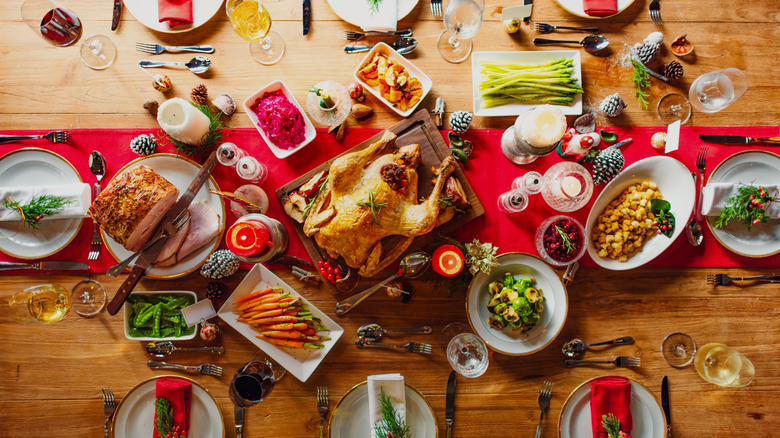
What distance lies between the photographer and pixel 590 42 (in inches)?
95.3

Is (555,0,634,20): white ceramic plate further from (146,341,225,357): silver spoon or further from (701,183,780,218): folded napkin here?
(146,341,225,357): silver spoon

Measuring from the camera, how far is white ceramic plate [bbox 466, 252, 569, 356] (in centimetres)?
223

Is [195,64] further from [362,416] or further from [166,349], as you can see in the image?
[362,416]

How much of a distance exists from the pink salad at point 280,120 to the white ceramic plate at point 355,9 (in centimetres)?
58

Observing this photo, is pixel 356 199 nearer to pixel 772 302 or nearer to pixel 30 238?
pixel 30 238

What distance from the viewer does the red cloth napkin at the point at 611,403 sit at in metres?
2.24

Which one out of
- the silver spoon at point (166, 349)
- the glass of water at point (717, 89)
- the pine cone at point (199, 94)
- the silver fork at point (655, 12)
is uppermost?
the silver fork at point (655, 12)

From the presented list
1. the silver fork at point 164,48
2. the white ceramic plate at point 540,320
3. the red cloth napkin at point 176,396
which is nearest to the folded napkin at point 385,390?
the white ceramic plate at point 540,320

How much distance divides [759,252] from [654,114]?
3.07 ft

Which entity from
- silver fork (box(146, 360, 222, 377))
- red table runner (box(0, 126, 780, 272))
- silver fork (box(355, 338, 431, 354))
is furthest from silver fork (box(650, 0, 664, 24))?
silver fork (box(146, 360, 222, 377))

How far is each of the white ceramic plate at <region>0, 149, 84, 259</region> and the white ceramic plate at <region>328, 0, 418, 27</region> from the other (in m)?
1.70

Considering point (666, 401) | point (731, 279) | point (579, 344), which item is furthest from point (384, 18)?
point (666, 401)

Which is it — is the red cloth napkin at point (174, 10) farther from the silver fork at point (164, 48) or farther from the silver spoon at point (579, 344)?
the silver spoon at point (579, 344)

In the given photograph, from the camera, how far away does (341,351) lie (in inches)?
93.0
